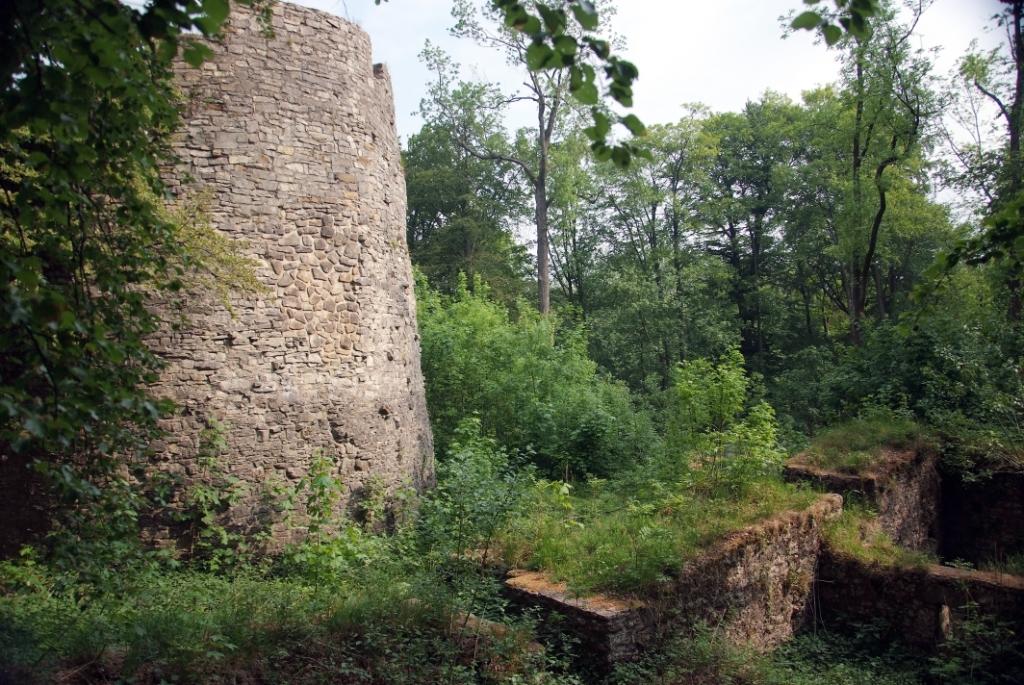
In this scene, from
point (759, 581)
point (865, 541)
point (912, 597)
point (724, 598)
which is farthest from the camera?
point (865, 541)

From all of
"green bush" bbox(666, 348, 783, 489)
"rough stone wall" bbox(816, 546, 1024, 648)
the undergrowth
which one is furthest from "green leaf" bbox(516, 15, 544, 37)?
"rough stone wall" bbox(816, 546, 1024, 648)

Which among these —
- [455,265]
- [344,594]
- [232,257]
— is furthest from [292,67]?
[455,265]

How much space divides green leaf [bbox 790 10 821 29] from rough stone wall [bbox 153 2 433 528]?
5.48 meters

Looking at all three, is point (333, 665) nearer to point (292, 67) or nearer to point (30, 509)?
point (30, 509)

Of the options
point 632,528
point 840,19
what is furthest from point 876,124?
point 840,19

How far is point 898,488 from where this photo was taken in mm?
10508

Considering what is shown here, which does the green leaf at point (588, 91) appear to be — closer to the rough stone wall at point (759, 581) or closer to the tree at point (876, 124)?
the rough stone wall at point (759, 581)

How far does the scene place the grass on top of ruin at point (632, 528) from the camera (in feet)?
21.6

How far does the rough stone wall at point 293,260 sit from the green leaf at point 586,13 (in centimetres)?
515

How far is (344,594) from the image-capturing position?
5.76 metres

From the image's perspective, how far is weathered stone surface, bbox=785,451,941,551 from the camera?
32.9 ft

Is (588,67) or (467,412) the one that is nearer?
(588,67)

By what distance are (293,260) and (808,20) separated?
5.63m

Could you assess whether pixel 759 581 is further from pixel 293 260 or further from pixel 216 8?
pixel 216 8
